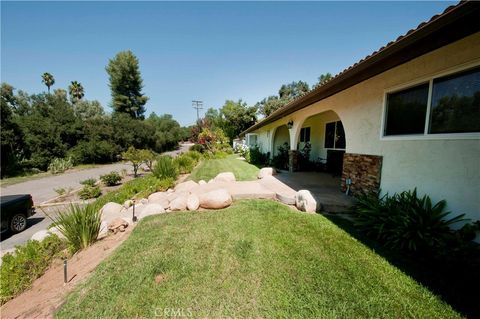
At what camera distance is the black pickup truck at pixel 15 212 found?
208 inches

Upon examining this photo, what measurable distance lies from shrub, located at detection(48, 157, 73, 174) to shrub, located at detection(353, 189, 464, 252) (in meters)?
21.6

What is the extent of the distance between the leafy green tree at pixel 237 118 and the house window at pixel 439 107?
29.1m

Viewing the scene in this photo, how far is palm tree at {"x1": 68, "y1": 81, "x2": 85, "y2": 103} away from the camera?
123ft

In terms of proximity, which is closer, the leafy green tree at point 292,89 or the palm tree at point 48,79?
the palm tree at point 48,79

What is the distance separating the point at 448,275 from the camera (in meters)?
2.38

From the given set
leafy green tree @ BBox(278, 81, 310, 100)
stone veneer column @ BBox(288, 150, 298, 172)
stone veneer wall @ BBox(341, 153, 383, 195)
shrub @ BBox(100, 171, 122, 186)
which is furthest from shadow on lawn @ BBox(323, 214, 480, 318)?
leafy green tree @ BBox(278, 81, 310, 100)

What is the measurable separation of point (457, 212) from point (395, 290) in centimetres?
189

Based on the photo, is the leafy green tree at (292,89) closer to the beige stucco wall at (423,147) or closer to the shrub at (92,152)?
the shrub at (92,152)

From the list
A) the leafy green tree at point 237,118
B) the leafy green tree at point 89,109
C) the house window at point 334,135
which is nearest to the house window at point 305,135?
the house window at point 334,135

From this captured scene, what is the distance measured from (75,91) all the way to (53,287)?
49.0 metres

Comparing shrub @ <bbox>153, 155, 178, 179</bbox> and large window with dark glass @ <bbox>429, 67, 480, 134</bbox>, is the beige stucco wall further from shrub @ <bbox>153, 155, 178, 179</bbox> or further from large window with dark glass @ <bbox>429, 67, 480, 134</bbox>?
shrub @ <bbox>153, 155, 178, 179</bbox>

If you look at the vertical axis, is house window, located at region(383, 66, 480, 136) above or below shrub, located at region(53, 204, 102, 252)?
above

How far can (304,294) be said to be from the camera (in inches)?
84.4

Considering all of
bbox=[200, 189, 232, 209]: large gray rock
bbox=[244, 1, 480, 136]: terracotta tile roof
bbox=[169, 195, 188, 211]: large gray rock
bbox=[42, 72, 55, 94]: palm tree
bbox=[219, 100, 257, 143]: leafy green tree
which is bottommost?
bbox=[169, 195, 188, 211]: large gray rock
